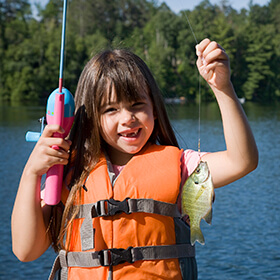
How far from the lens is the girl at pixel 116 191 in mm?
2254

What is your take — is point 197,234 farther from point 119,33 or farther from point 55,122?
point 119,33

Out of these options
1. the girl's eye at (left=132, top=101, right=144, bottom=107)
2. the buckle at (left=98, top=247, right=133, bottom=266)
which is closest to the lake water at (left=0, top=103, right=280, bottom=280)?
the girl's eye at (left=132, top=101, right=144, bottom=107)

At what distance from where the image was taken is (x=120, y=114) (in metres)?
2.32

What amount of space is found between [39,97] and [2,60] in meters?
6.99

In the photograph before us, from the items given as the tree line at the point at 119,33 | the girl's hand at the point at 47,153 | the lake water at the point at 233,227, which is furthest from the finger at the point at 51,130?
the tree line at the point at 119,33

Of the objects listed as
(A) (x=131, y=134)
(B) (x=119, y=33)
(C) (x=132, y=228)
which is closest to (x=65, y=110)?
(A) (x=131, y=134)

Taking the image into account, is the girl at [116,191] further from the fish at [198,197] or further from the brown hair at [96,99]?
the fish at [198,197]

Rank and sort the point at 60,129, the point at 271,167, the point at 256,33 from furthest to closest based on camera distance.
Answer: the point at 256,33
the point at 271,167
the point at 60,129

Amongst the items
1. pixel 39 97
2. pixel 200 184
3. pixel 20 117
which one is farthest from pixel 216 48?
pixel 39 97

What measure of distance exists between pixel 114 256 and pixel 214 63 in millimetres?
1050

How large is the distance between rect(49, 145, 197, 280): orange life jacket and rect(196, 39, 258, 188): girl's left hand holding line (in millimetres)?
317

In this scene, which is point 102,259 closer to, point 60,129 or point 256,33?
point 60,129

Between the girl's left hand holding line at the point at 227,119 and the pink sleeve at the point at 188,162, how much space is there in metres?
0.16

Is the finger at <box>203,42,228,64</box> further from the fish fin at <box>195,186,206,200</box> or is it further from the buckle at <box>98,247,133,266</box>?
the buckle at <box>98,247,133,266</box>
